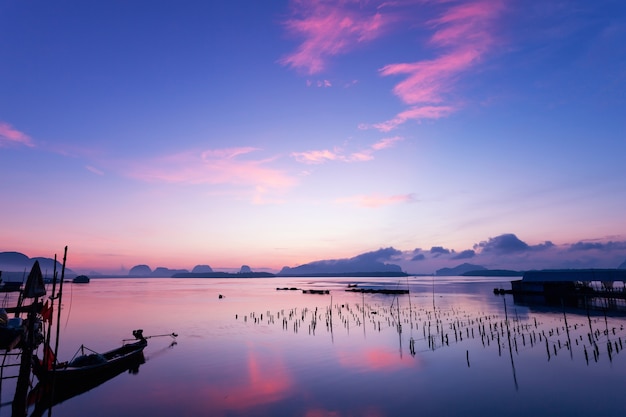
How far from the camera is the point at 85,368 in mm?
26891

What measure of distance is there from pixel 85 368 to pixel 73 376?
3.21 ft

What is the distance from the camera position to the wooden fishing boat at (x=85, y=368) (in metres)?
24.1

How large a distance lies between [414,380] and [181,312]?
62201 millimetres

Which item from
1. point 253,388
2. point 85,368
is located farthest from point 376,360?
point 85,368

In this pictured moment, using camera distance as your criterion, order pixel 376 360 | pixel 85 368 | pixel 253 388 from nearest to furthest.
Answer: pixel 85 368
pixel 253 388
pixel 376 360

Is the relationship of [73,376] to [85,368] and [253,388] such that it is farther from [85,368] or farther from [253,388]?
[253,388]

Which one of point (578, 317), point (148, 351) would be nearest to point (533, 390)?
point (148, 351)

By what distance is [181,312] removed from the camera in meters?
78.1

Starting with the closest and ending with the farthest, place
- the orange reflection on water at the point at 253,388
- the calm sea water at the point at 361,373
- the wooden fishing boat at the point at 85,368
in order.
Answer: the calm sea water at the point at 361,373 → the wooden fishing boat at the point at 85,368 → the orange reflection on water at the point at 253,388

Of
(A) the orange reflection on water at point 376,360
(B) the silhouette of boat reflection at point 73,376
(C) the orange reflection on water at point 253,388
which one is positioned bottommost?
(A) the orange reflection on water at point 376,360

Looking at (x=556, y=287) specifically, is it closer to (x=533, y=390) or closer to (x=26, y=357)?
(x=533, y=390)

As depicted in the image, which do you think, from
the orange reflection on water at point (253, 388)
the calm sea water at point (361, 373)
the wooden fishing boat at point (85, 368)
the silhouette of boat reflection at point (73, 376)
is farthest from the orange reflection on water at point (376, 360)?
the wooden fishing boat at point (85, 368)

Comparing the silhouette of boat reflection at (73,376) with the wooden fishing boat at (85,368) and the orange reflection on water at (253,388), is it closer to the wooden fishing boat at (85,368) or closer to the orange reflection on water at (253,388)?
the wooden fishing boat at (85,368)

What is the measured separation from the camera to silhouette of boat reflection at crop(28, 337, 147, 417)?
2361 centimetres
